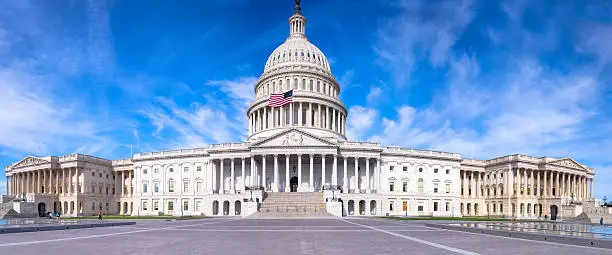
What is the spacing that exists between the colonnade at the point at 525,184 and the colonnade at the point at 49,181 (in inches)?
3649

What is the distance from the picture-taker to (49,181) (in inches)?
3782

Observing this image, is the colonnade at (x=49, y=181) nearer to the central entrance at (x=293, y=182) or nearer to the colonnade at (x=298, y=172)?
the colonnade at (x=298, y=172)

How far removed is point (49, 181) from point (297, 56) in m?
68.2

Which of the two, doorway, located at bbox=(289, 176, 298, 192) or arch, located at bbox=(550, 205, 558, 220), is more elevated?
doorway, located at bbox=(289, 176, 298, 192)

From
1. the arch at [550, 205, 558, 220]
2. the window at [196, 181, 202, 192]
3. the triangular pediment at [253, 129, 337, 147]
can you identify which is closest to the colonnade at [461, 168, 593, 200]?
the arch at [550, 205, 558, 220]

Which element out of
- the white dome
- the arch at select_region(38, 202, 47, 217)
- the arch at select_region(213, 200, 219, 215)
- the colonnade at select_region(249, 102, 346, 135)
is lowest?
the arch at select_region(38, 202, 47, 217)

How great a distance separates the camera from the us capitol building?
7956 cm

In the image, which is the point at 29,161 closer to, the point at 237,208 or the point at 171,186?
the point at 171,186

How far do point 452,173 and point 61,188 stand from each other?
302ft

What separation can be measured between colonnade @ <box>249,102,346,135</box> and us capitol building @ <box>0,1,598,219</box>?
254 mm

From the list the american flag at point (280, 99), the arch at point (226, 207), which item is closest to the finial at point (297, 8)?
the american flag at point (280, 99)

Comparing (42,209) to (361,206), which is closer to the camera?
(361,206)

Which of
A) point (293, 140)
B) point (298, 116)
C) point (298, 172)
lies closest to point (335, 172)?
point (298, 172)

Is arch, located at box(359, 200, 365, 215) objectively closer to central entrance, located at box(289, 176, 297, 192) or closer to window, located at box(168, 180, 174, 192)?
central entrance, located at box(289, 176, 297, 192)
